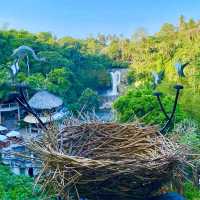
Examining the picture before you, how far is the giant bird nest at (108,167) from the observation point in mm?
1744

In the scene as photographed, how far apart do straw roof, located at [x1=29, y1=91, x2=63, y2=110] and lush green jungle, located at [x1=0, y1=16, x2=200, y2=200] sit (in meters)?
0.41

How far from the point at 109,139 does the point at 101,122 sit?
0.10 m

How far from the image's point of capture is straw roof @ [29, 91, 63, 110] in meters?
11.5

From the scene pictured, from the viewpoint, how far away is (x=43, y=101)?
11.7 metres

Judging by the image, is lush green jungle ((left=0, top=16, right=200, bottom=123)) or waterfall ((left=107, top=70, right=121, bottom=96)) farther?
waterfall ((left=107, top=70, right=121, bottom=96))

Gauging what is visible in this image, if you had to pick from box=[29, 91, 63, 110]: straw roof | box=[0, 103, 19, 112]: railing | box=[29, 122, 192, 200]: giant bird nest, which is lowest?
box=[0, 103, 19, 112]: railing

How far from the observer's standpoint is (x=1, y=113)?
13.0 metres

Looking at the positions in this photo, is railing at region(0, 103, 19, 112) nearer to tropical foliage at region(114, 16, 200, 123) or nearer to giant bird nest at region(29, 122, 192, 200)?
tropical foliage at region(114, 16, 200, 123)

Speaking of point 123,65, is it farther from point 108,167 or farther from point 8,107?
point 108,167

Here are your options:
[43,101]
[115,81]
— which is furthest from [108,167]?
[115,81]

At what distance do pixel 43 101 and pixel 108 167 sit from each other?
33.1ft

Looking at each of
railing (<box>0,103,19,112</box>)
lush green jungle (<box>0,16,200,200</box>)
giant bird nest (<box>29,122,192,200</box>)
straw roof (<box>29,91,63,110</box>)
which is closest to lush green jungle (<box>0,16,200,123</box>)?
lush green jungle (<box>0,16,200,200</box>)

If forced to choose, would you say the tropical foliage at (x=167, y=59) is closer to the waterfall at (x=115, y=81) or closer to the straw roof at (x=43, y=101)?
the waterfall at (x=115, y=81)

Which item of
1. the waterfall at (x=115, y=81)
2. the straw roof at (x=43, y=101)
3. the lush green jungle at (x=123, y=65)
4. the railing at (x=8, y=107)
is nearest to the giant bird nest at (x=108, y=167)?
the lush green jungle at (x=123, y=65)
